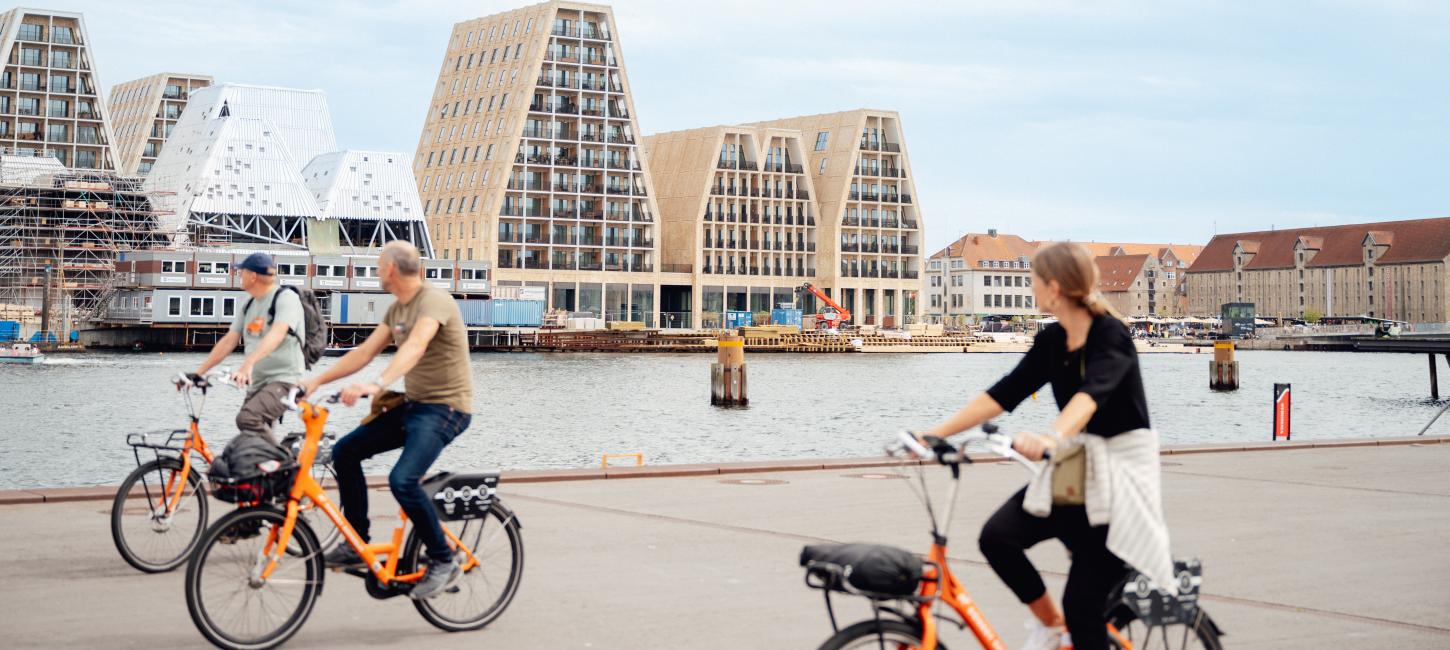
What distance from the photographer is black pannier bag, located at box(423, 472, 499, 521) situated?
8.27 meters

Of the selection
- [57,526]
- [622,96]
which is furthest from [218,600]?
[622,96]

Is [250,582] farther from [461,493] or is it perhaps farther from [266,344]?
[266,344]

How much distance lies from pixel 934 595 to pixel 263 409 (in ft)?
19.3

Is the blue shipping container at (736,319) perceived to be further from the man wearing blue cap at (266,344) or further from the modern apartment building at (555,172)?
the man wearing blue cap at (266,344)

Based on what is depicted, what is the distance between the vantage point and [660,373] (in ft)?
278

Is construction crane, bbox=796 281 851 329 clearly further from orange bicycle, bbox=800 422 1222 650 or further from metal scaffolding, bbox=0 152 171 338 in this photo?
orange bicycle, bbox=800 422 1222 650

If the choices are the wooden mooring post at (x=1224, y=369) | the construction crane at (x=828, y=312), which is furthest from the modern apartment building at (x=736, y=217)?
the wooden mooring post at (x=1224, y=369)

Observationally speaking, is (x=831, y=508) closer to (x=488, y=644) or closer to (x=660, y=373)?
(x=488, y=644)

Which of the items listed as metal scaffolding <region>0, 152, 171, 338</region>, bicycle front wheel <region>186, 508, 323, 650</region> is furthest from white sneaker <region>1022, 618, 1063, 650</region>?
metal scaffolding <region>0, 152, 171, 338</region>

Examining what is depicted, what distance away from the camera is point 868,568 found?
5.17 metres

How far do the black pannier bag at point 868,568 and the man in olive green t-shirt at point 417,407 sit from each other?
3279 mm

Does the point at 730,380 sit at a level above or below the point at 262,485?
below

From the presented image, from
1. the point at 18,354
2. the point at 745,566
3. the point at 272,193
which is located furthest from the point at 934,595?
the point at 272,193

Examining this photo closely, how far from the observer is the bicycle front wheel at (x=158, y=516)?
33.2 feet
